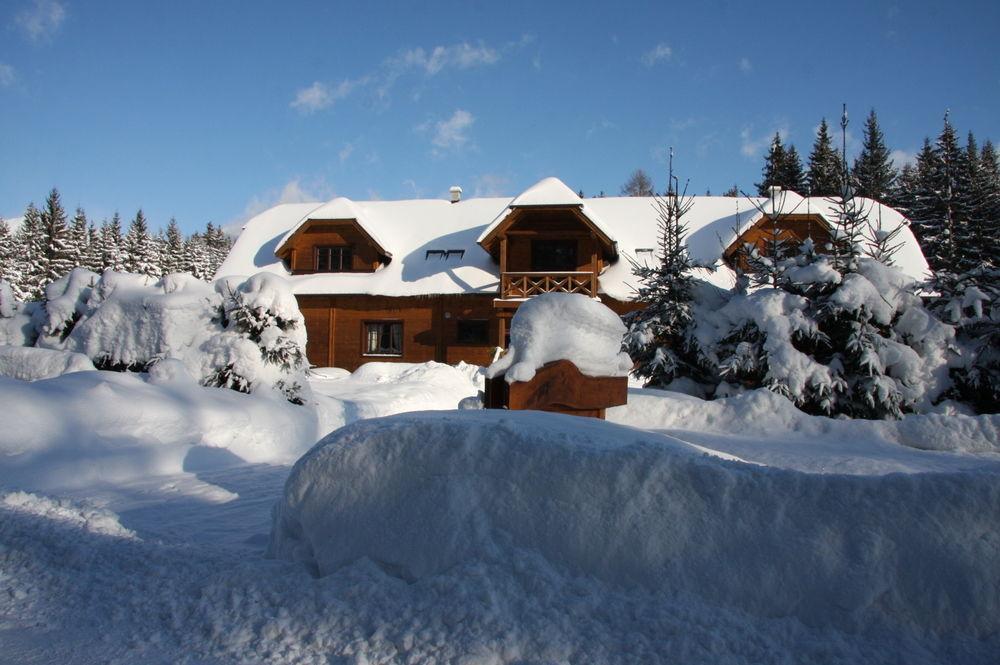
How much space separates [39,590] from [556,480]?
275 cm

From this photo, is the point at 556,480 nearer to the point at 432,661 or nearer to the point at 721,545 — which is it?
the point at 721,545

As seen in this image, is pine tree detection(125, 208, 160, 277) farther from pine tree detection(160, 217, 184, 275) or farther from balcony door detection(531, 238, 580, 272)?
balcony door detection(531, 238, 580, 272)

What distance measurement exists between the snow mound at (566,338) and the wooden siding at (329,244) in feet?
58.9

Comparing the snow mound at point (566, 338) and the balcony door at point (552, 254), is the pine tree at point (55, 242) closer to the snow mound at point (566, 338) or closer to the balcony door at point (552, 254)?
the balcony door at point (552, 254)

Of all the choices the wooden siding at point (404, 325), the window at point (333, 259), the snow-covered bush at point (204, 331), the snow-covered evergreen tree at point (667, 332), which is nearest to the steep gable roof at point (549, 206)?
the wooden siding at point (404, 325)

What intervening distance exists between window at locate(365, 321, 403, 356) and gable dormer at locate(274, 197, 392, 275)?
2.25 metres

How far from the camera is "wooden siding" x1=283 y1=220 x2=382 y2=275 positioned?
907 inches

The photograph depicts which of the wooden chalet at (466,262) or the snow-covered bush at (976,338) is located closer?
the snow-covered bush at (976,338)

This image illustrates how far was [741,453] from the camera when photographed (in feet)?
19.6

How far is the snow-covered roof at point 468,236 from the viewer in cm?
2086

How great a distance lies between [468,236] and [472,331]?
4.20 metres

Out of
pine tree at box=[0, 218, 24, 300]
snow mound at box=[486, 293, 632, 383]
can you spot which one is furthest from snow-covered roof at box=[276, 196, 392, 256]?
pine tree at box=[0, 218, 24, 300]

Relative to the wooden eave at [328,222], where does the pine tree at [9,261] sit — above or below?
above

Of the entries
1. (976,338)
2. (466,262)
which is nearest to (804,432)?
(976,338)
